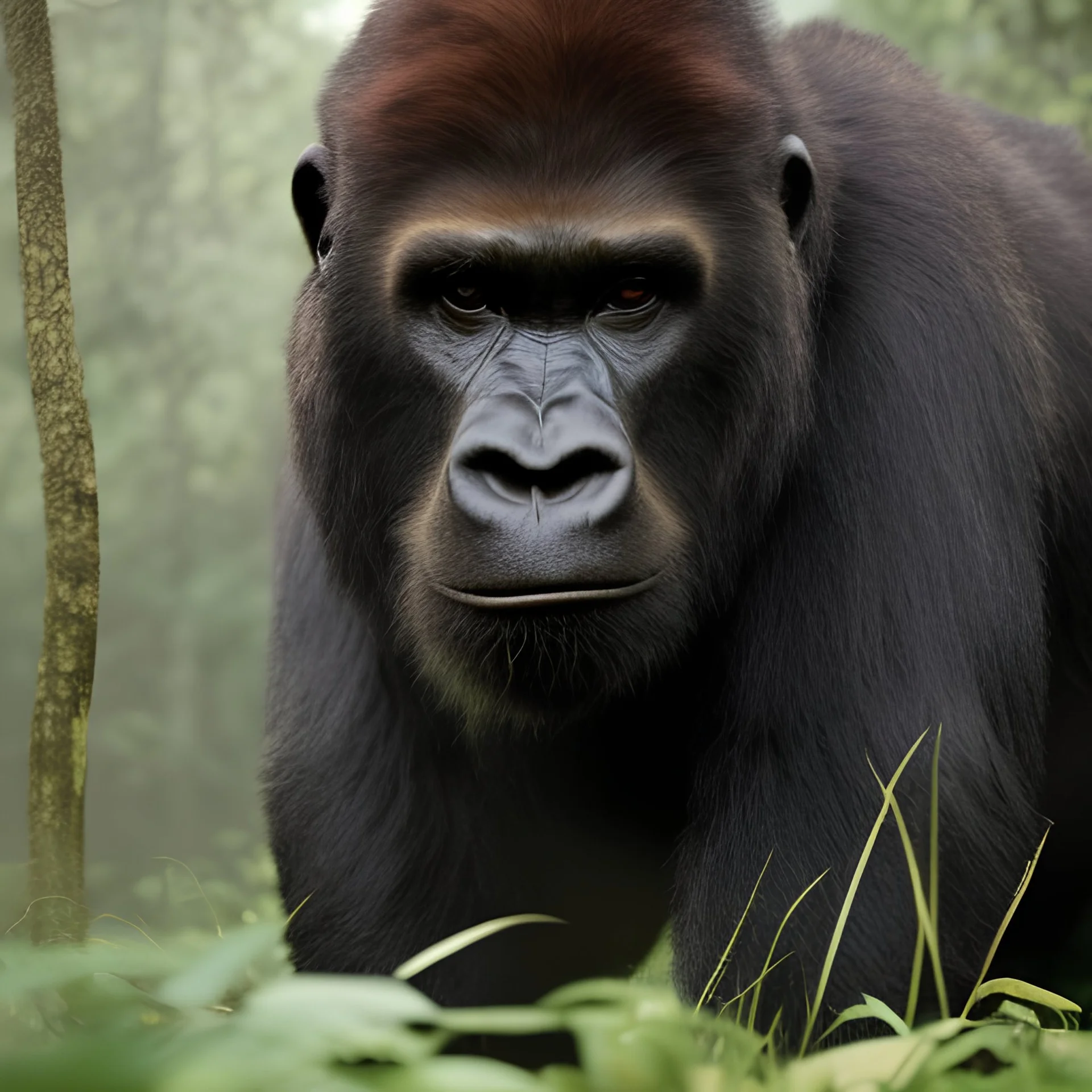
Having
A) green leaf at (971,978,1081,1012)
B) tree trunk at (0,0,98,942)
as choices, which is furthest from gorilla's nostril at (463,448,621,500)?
tree trunk at (0,0,98,942)

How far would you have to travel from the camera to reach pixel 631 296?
297 cm

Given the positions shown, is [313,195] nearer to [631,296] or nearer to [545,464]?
[631,296]

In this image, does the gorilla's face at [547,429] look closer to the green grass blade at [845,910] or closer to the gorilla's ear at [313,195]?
the gorilla's ear at [313,195]

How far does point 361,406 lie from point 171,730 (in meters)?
9.68

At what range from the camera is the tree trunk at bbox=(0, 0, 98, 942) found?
3.25 meters

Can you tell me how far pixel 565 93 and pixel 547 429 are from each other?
82 centimetres

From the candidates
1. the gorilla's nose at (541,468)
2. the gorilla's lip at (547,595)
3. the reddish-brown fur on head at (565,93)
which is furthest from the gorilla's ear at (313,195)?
the gorilla's lip at (547,595)

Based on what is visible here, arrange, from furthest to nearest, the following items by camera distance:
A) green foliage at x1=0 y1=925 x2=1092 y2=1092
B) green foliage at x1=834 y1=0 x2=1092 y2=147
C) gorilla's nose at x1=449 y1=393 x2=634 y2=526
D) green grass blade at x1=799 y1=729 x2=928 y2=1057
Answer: green foliage at x1=834 y1=0 x2=1092 y2=147
gorilla's nose at x1=449 y1=393 x2=634 y2=526
green grass blade at x1=799 y1=729 x2=928 y2=1057
green foliage at x1=0 y1=925 x2=1092 y2=1092

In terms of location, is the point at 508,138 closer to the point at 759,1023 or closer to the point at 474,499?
the point at 474,499

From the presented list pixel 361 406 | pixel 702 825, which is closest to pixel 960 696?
pixel 702 825

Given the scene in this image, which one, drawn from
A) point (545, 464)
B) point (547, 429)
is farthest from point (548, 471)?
point (547, 429)

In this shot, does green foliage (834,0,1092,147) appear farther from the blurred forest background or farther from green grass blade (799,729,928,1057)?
green grass blade (799,729,928,1057)

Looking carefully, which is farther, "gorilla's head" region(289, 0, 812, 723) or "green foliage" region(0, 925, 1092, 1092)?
"gorilla's head" region(289, 0, 812, 723)

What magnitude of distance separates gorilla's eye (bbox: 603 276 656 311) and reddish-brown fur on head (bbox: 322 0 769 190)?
246mm
